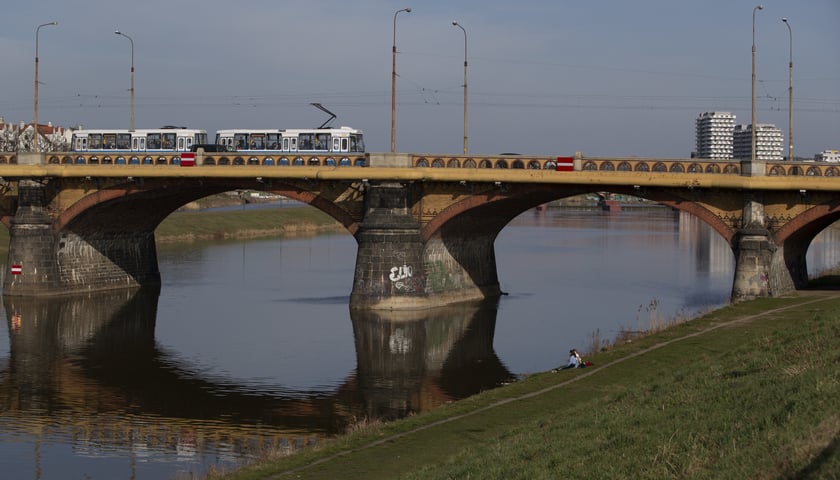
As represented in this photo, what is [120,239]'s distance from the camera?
77188 mm

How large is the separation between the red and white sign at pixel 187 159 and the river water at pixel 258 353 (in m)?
9.06

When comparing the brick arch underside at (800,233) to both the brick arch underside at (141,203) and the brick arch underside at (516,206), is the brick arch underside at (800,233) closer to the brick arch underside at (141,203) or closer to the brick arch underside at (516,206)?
the brick arch underside at (516,206)

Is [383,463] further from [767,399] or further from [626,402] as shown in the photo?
[767,399]

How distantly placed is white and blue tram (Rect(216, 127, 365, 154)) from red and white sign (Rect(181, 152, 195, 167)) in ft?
24.6

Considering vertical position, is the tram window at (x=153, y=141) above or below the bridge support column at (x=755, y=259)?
above

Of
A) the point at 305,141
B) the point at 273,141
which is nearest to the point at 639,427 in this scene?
the point at 305,141

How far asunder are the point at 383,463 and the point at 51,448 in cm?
1293

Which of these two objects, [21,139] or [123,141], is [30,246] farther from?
[21,139]

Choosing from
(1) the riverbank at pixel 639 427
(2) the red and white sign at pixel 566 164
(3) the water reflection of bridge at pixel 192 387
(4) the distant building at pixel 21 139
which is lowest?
(3) the water reflection of bridge at pixel 192 387

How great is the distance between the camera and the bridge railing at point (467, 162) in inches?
2231

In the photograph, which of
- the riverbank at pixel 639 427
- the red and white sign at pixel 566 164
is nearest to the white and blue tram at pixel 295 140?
the red and white sign at pixel 566 164

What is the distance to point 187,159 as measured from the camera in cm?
6744

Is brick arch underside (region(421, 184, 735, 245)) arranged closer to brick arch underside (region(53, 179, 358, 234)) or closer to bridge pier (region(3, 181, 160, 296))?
brick arch underside (region(53, 179, 358, 234))

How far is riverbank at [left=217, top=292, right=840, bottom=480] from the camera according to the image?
17.5 meters
